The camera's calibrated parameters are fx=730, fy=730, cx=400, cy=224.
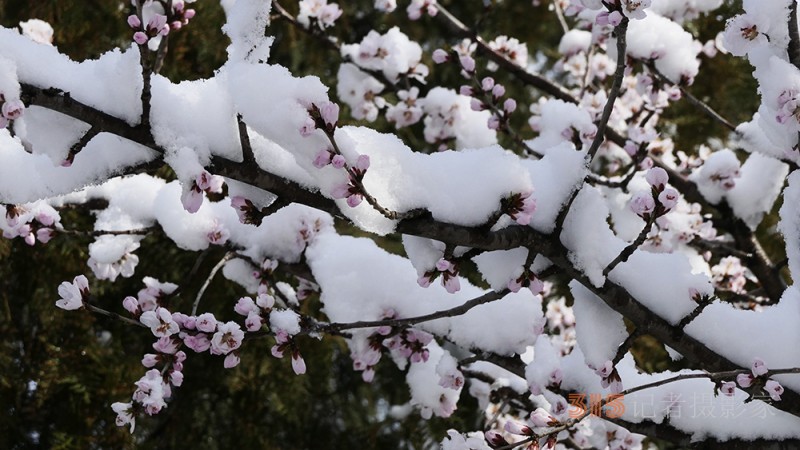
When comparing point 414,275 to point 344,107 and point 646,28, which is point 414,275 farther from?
point 344,107

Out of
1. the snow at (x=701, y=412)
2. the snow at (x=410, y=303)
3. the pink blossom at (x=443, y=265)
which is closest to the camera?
the pink blossom at (x=443, y=265)

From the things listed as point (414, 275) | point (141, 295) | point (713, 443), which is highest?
point (713, 443)

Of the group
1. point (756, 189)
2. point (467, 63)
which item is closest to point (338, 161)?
point (467, 63)

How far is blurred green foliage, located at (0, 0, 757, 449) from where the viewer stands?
2605 millimetres

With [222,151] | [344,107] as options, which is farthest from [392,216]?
[344,107]

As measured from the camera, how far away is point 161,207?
Result: 2.07 m

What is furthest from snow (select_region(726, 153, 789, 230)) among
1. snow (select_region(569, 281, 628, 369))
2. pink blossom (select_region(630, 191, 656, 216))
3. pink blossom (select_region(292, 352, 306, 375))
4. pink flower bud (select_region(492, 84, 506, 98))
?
pink blossom (select_region(292, 352, 306, 375))

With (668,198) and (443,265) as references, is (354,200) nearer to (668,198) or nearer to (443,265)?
(443,265)

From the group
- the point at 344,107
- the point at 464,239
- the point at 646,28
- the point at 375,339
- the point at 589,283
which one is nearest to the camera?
the point at 464,239

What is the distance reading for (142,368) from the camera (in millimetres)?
2703

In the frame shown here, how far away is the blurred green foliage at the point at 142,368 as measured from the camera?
Result: 2.61 meters

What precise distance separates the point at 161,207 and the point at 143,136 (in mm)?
876

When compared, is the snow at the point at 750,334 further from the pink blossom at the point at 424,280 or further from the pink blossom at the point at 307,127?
the pink blossom at the point at 307,127

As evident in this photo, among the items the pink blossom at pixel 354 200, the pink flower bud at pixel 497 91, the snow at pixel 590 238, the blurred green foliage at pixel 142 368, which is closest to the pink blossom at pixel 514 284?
the snow at pixel 590 238
